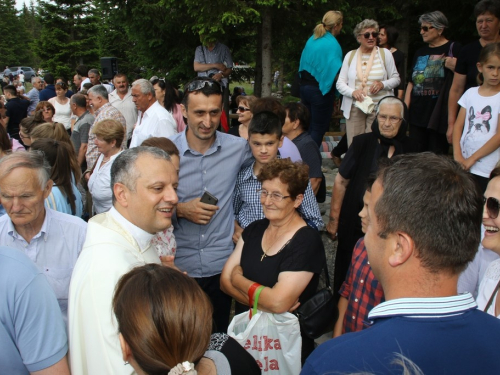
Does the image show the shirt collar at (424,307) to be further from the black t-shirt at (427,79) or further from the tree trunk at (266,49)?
the tree trunk at (266,49)

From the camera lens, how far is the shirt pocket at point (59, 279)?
8.52 feet

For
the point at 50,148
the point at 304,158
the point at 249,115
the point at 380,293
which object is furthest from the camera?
the point at 249,115

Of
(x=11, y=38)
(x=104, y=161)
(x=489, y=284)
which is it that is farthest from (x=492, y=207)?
(x=11, y=38)

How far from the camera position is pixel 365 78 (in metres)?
5.48

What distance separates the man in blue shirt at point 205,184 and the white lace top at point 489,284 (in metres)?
1.84

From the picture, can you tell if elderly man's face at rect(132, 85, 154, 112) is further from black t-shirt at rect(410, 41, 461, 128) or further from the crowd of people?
black t-shirt at rect(410, 41, 461, 128)

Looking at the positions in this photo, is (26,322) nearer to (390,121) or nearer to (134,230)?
(134,230)

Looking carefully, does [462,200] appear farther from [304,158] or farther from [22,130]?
[22,130]

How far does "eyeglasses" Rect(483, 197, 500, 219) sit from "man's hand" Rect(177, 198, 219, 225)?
172cm

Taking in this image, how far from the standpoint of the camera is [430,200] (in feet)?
4.59

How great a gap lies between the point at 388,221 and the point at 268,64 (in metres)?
9.06

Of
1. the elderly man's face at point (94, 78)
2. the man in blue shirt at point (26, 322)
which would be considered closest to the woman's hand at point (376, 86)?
the man in blue shirt at point (26, 322)

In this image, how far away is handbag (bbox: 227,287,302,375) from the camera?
288 centimetres

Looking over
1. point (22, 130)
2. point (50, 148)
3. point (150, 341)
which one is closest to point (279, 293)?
point (150, 341)
